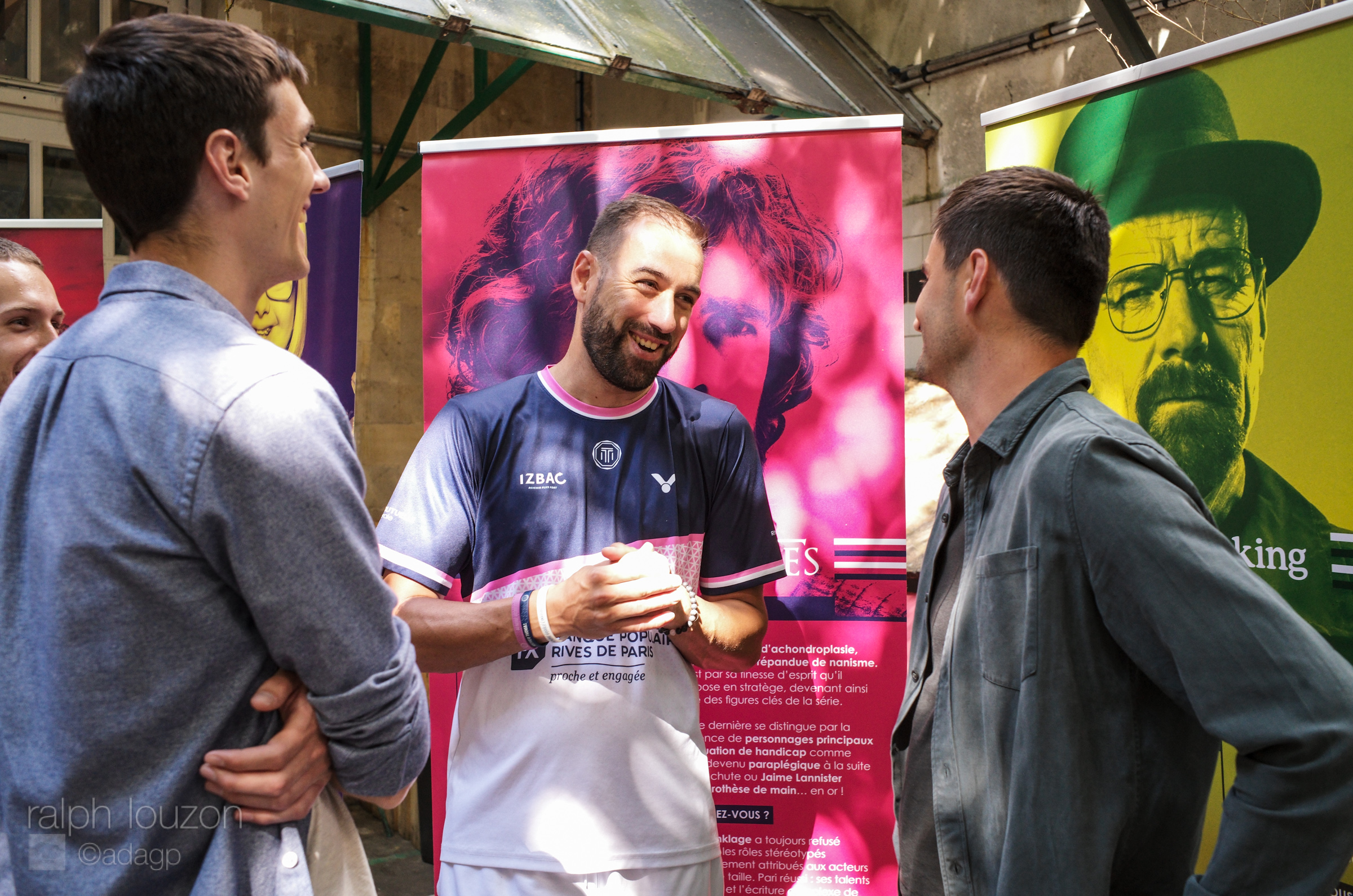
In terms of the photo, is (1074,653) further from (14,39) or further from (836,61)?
(14,39)

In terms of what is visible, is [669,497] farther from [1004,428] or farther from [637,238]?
[1004,428]

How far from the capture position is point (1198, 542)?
45.3 inches

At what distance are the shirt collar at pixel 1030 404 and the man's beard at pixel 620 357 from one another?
0.86 meters

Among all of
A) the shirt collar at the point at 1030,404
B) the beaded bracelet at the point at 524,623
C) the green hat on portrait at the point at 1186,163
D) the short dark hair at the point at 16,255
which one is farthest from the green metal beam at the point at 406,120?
the shirt collar at the point at 1030,404

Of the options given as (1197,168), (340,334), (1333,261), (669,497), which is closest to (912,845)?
(669,497)

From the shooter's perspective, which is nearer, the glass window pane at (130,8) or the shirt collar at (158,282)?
the shirt collar at (158,282)

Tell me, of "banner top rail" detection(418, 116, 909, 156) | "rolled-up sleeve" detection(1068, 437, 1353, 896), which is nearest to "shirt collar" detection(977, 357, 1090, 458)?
"rolled-up sleeve" detection(1068, 437, 1353, 896)

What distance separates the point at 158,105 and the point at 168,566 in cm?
50

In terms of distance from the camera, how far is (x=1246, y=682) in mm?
1098

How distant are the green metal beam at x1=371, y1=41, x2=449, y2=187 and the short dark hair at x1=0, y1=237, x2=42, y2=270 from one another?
12.6 ft

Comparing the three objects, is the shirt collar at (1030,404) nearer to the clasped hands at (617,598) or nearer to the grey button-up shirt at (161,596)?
the clasped hands at (617,598)

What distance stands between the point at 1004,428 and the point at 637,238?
107 cm

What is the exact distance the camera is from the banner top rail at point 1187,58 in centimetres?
193

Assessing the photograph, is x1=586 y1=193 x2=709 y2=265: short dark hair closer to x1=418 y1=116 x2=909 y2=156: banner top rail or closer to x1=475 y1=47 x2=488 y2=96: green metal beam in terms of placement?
x1=418 y1=116 x2=909 y2=156: banner top rail
